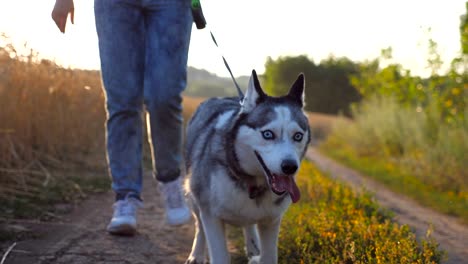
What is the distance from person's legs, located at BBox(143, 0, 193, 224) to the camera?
383 centimetres

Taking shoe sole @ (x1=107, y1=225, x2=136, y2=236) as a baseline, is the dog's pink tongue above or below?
above

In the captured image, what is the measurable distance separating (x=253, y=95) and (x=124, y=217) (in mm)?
1324

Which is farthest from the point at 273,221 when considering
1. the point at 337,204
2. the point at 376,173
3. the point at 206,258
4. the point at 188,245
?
the point at 376,173

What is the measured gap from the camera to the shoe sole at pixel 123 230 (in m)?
3.95

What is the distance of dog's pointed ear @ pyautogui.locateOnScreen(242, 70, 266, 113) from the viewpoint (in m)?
3.27

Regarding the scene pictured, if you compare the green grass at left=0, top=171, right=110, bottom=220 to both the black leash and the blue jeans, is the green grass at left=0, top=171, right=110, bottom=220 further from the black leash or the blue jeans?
the black leash

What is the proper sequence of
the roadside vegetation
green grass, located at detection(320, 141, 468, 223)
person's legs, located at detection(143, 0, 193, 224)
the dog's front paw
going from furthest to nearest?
1. the roadside vegetation
2. green grass, located at detection(320, 141, 468, 223)
3. person's legs, located at detection(143, 0, 193, 224)
4. the dog's front paw

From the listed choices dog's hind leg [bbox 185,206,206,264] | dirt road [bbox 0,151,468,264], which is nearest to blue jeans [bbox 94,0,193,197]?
dirt road [bbox 0,151,468,264]

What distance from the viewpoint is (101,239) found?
3.90 m

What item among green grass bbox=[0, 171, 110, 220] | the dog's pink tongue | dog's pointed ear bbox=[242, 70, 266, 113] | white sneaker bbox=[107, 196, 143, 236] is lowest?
green grass bbox=[0, 171, 110, 220]

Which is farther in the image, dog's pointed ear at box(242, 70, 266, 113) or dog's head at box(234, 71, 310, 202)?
dog's pointed ear at box(242, 70, 266, 113)

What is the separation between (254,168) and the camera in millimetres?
3184

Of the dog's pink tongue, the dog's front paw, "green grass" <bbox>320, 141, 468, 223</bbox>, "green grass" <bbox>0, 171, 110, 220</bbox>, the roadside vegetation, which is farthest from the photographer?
the roadside vegetation

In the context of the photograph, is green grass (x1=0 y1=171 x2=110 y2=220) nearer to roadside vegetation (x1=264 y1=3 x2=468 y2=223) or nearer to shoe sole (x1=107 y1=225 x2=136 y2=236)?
shoe sole (x1=107 y1=225 x2=136 y2=236)
